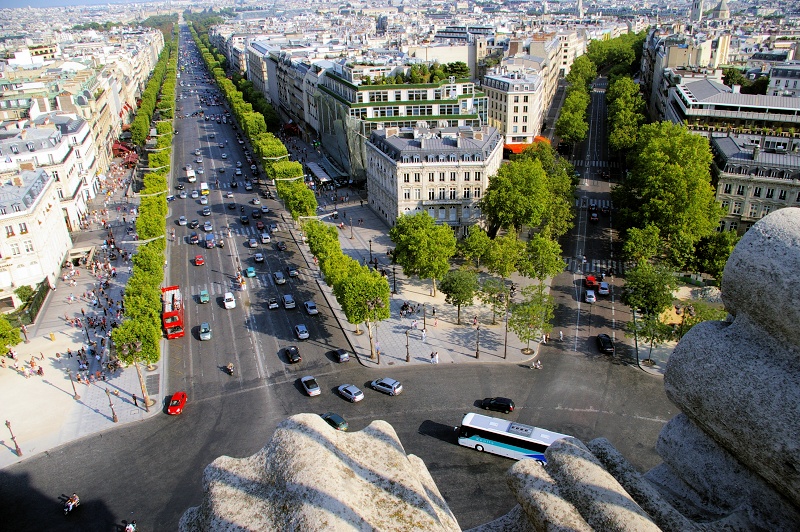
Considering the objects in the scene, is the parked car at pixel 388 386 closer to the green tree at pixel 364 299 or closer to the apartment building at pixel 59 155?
the green tree at pixel 364 299

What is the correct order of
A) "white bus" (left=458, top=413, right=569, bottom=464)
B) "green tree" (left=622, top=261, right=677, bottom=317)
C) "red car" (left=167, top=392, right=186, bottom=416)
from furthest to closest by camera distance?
"green tree" (left=622, top=261, right=677, bottom=317), "red car" (left=167, top=392, right=186, bottom=416), "white bus" (left=458, top=413, right=569, bottom=464)

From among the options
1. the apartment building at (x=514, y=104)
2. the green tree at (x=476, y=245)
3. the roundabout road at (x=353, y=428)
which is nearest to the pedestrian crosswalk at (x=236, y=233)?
the green tree at (x=476, y=245)

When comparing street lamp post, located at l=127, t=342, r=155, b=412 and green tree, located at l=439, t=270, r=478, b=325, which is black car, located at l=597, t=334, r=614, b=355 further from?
street lamp post, located at l=127, t=342, r=155, b=412

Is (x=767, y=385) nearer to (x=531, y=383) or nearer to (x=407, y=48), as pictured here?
(x=531, y=383)

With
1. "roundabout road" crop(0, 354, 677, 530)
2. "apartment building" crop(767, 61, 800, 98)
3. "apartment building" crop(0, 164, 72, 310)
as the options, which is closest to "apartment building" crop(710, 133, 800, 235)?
"roundabout road" crop(0, 354, 677, 530)

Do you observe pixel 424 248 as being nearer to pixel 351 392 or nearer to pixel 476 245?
pixel 476 245

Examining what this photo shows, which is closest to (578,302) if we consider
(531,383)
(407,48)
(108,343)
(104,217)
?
(531,383)

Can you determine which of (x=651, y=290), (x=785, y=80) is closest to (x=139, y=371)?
(x=651, y=290)
